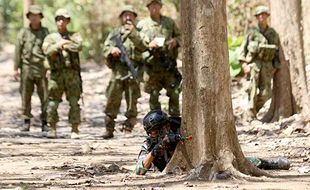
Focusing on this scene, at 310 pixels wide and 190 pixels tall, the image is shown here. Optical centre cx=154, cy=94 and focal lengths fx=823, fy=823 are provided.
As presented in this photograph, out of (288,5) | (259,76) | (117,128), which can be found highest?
(288,5)

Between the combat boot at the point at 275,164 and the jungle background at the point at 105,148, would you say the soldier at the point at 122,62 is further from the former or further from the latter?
the combat boot at the point at 275,164

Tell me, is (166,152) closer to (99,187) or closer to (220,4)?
(99,187)

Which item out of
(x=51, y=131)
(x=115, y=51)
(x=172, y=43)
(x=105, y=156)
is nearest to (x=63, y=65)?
(x=115, y=51)

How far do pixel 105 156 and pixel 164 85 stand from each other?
304cm

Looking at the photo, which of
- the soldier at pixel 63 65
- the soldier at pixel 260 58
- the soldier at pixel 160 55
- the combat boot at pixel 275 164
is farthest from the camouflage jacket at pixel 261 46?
the combat boot at pixel 275 164

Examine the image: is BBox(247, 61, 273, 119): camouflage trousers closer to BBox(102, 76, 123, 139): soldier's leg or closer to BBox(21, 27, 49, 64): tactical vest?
BBox(102, 76, 123, 139): soldier's leg

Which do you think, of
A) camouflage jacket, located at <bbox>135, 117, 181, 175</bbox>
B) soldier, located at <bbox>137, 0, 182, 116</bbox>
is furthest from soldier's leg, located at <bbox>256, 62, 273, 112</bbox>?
camouflage jacket, located at <bbox>135, 117, 181, 175</bbox>

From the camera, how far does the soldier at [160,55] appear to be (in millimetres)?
12188

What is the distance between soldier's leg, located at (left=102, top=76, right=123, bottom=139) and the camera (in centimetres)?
1242

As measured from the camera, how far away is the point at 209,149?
6930 mm

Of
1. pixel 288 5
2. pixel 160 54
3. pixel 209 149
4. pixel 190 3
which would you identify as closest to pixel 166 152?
pixel 209 149

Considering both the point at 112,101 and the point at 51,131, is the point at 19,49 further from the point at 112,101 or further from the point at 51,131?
the point at 112,101

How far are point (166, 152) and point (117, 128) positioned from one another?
7.61 metres

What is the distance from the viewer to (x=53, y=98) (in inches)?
494
